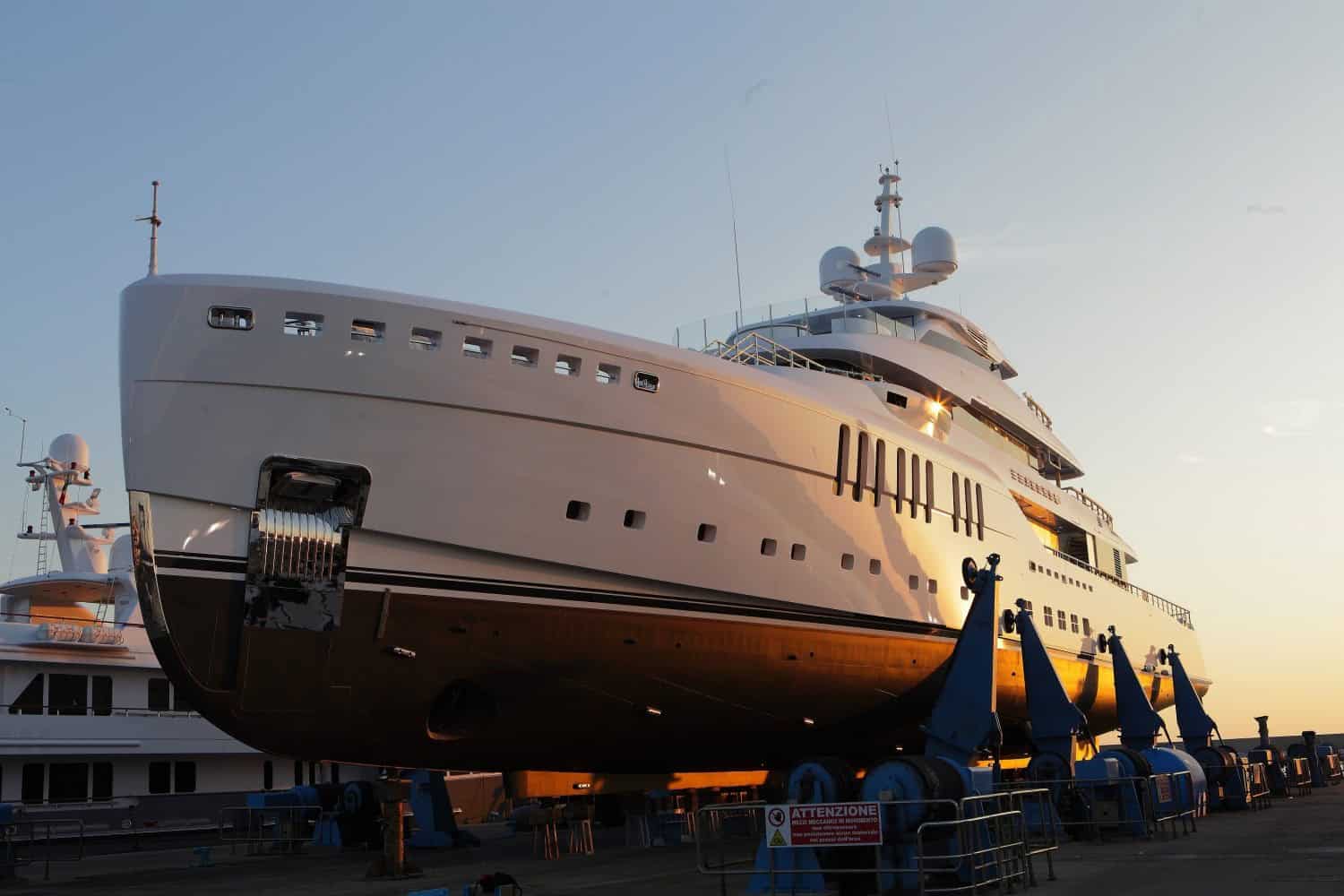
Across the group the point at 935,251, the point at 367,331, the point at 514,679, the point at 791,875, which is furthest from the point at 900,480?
the point at 935,251

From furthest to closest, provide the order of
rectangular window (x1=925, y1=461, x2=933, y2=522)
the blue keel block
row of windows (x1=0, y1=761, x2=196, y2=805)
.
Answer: row of windows (x1=0, y1=761, x2=196, y2=805) < rectangular window (x1=925, y1=461, x2=933, y2=522) < the blue keel block

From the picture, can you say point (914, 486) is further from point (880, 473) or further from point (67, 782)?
point (67, 782)

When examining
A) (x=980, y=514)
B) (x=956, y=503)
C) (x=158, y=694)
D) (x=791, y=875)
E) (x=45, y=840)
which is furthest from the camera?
(x=158, y=694)

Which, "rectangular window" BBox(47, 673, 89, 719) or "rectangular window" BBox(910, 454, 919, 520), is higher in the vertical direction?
"rectangular window" BBox(910, 454, 919, 520)

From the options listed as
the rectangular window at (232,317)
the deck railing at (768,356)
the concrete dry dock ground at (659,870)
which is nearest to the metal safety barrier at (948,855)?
the concrete dry dock ground at (659,870)

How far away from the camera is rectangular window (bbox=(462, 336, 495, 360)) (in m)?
13.1

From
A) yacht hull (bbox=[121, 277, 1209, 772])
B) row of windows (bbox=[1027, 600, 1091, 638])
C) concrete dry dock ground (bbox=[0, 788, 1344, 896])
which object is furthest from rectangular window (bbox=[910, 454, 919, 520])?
Result: row of windows (bbox=[1027, 600, 1091, 638])

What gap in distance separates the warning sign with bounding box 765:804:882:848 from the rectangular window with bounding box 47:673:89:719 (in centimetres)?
2078

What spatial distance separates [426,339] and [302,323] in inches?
49.1

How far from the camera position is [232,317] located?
12.5 metres

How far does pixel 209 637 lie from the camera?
12.4 metres

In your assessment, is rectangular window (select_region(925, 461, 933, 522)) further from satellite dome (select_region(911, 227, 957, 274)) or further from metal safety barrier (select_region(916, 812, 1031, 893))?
satellite dome (select_region(911, 227, 957, 274))

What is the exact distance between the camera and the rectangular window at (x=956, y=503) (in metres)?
19.4

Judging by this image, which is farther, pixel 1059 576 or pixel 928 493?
pixel 1059 576
